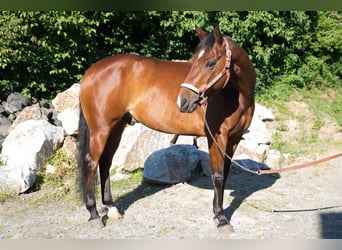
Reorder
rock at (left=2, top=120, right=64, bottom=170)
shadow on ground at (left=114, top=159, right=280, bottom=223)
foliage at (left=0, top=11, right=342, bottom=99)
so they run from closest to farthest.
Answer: shadow on ground at (left=114, top=159, right=280, bottom=223) < rock at (left=2, top=120, right=64, bottom=170) < foliage at (left=0, top=11, right=342, bottom=99)

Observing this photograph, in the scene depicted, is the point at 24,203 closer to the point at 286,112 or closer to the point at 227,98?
the point at 227,98

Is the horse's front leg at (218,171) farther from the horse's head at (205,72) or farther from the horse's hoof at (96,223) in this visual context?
the horse's hoof at (96,223)

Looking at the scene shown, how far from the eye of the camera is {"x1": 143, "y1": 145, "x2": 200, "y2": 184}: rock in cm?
533

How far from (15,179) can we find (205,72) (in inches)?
125

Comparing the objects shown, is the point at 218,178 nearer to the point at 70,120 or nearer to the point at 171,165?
the point at 171,165

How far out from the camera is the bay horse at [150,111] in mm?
3766

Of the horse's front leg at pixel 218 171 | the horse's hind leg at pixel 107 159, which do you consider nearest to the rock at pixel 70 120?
the horse's hind leg at pixel 107 159

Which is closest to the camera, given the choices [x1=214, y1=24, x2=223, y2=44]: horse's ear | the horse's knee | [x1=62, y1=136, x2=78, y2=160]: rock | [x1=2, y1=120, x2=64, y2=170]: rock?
[x1=214, y1=24, x2=223, y2=44]: horse's ear

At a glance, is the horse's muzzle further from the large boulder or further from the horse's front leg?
the large boulder

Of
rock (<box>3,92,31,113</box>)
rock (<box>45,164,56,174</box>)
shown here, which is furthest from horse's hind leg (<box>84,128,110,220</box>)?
rock (<box>3,92,31,113</box>)

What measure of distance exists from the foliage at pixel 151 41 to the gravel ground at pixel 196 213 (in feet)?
11.0

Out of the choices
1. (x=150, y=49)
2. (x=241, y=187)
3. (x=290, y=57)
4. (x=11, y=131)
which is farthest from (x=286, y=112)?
(x=11, y=131)

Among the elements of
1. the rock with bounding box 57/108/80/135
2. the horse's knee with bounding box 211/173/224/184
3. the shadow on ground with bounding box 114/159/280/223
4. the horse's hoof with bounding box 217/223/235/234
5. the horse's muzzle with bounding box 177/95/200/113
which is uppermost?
the horse's muzzle with bounding box 177/95/200/113

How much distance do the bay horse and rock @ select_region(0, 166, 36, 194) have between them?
1.28 meters
